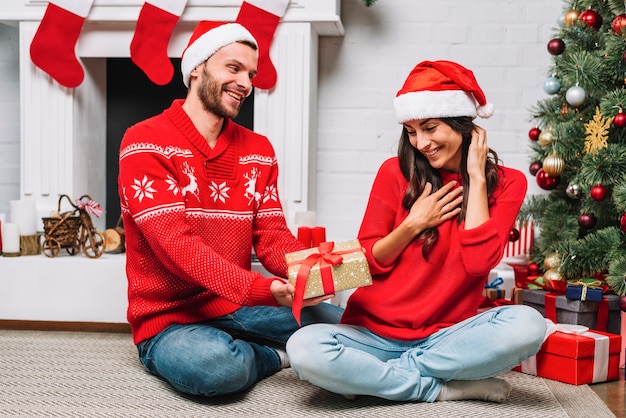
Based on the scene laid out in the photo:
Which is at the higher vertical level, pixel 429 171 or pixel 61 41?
pixel 61 41

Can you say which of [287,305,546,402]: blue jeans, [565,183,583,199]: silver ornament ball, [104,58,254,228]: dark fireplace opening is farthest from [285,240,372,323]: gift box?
[104,58,254,228]: dark fireplace opening

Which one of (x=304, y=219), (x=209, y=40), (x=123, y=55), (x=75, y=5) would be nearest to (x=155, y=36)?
(x=123, y=55)

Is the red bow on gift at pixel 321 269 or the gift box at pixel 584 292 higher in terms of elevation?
the red bow on gift at pixel 321 269

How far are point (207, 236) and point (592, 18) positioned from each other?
1.48m

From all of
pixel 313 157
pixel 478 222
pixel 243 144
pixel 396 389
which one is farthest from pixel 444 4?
pixel 396 389

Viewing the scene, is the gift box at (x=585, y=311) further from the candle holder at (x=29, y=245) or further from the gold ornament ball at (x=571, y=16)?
the candle holder at (x=29, y=245)

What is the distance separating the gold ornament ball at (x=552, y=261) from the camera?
2.41m

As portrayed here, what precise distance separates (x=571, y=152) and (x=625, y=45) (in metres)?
0.40

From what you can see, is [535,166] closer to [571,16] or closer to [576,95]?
[576,95]

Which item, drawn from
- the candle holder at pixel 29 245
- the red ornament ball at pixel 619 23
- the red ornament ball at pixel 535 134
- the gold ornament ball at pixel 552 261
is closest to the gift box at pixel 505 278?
the gold ornament ball at pixel 552 261

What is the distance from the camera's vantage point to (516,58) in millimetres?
2936

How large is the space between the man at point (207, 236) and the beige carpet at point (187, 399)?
55mm

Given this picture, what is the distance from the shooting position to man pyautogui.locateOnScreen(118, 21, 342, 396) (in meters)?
1.73

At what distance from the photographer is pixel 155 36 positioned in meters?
2.68
